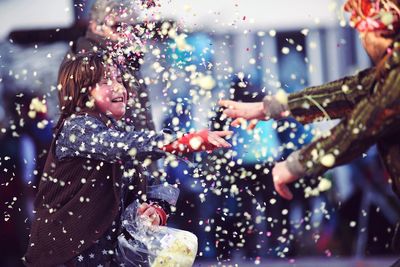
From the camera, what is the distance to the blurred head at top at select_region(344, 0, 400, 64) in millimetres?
2219

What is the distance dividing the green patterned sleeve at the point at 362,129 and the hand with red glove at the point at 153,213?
1039 mm

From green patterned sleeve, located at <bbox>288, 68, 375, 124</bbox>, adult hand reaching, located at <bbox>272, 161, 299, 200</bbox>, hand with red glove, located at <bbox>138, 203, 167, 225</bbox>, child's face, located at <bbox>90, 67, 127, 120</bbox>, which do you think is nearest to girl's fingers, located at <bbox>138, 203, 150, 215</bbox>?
hand with red glove, located at <bbox>138, 203, 167, 225</bbox>

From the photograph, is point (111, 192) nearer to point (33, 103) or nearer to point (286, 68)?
point (33, 103)

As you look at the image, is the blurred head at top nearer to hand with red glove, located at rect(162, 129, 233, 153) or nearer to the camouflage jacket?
the camouflage jacket

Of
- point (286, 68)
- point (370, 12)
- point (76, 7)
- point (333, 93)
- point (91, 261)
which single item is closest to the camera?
point (370, 12)

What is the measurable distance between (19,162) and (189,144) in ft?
6.24

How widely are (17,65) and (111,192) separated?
5.30ft

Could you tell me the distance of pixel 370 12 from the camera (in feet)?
7.32

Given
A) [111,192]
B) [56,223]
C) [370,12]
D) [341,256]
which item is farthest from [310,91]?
[341,256]

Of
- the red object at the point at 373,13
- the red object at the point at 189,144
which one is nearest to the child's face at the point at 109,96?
the red object at the point at 189,144

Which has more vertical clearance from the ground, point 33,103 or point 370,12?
point 370,12

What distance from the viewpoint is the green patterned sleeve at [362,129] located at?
6.83ft

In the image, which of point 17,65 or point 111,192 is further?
point 17,65

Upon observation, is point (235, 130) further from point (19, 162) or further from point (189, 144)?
point (189, 144)
